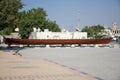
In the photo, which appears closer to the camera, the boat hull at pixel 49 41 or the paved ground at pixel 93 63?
the paved ground at pixel 93 63

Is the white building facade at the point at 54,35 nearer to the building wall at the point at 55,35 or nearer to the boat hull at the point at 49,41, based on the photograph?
the building wall at the point at 55,35

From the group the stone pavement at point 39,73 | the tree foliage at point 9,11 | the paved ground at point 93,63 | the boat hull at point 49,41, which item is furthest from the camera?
the boat hull at point 49,41

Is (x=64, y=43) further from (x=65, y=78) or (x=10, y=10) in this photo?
(x=65, y=78)

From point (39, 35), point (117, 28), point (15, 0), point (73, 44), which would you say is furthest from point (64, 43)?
point (117, 28)

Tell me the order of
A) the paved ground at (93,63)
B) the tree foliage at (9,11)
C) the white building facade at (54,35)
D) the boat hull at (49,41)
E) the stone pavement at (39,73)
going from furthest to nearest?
the white building facade at (54,35), the boat hull at (49,41), the tree foliage at (9,11), the paved ground at (93,63), the stone pavement at (39,73)

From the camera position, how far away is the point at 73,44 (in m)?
43.7

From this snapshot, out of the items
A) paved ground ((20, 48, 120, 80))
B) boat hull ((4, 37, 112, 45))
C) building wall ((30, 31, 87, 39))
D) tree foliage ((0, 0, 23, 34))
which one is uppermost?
tree foliage ((0, 0, 23, 34))

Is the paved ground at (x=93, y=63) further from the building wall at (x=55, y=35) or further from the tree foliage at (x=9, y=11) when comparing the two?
the building wall at (x=55, y=35)

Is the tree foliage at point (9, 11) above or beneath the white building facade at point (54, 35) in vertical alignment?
above

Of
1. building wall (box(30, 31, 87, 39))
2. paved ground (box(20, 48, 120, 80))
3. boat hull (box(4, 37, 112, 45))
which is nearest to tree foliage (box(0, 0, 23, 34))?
paved ground (box(20, 48, 120, 80))

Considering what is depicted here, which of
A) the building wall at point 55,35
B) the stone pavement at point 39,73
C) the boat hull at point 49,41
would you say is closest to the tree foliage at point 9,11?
the boat hull at point 49,41

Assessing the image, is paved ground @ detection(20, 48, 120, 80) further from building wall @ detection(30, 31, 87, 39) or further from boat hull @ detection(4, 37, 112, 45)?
building wall @ detection(30, 31, 87, 39)

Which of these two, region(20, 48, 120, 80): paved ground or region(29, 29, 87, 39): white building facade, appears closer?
region(20, 48, 120, 80): paved ground

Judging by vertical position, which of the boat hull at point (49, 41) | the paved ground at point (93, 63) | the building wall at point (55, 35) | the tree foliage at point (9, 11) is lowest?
the paved ground at point (93, 63)
